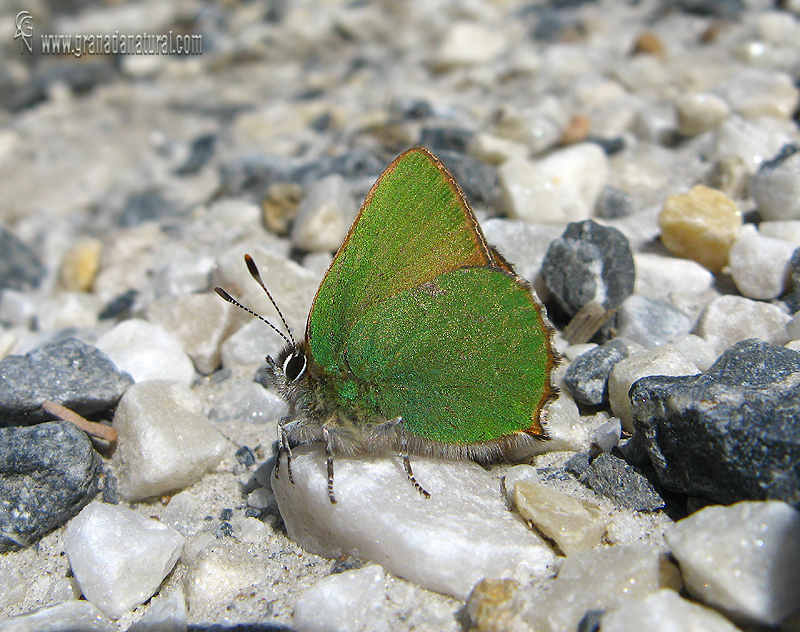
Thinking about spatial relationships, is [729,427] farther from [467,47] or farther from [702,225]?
[467,47]

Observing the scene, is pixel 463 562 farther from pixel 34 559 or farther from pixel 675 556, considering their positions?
pixel 34 559

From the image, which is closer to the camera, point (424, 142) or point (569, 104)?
point (424, 142)

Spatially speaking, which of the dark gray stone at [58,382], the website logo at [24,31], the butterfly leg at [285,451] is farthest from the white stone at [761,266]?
the website logo at [24,31]

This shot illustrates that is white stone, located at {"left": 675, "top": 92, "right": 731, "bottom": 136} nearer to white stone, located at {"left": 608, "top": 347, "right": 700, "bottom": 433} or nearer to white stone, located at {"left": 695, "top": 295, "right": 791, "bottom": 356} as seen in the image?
white stone, located at {"left": 695, "top": 295, "right": 791, "bottom": 356}

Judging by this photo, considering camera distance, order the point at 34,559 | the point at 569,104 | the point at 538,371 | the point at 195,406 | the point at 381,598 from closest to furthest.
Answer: the point at 381,598, the point at 538,371, the point at 34,559, the point at 195,406, the point at 569,104

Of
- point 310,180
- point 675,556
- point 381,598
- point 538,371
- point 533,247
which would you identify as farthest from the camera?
point 310,180

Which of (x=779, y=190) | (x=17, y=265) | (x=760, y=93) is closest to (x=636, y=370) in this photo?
(x=779, y=190)

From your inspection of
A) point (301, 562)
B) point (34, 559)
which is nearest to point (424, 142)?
point (301, 562)
